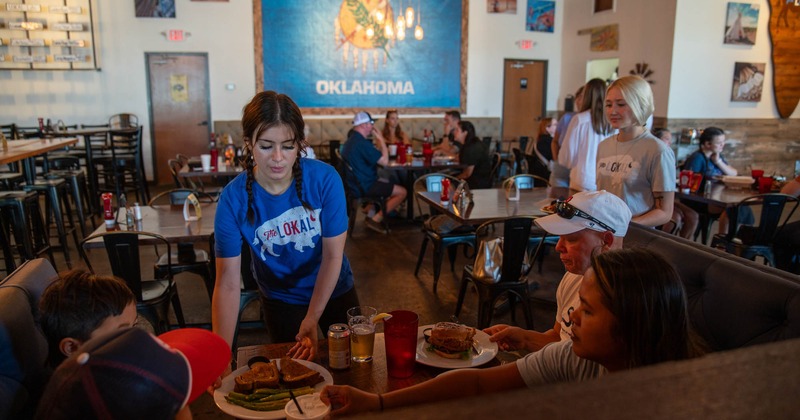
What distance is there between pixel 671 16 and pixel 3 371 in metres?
9.46

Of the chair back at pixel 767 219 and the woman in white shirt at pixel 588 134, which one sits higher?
the woman in white shirt at pixel 588 134

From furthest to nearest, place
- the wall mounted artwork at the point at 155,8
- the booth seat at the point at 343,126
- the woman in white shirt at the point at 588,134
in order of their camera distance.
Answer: the booth seat at the point at 343,126, the wall mounted artwork at the point at 155,8, the woman in white shirt at the point at 588,134

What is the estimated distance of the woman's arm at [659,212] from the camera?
272 centimetres

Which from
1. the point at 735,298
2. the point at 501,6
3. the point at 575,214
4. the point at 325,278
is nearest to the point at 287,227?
the point at 325,278

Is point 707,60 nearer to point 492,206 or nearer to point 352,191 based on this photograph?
point 352,191

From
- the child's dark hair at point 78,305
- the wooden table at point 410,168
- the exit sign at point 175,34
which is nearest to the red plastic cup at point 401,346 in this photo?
the child's dark hair at point 78,305

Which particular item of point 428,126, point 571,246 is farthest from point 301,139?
point 428,126

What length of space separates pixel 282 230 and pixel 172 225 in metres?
1.92

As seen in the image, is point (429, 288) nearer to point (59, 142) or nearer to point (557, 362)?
point (557, 362)

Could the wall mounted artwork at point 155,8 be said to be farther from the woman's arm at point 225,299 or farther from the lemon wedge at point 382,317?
the lemon wedge at point 382,317

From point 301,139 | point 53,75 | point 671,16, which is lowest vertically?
point 301,139

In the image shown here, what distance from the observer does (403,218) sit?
7.08 m

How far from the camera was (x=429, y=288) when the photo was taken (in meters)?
4.70

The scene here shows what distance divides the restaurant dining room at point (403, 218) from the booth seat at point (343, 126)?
0.07m
